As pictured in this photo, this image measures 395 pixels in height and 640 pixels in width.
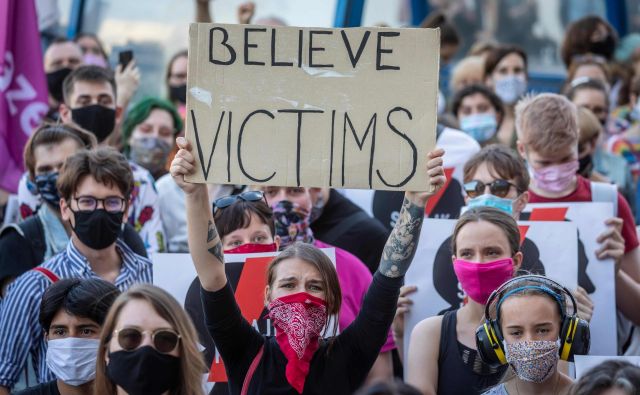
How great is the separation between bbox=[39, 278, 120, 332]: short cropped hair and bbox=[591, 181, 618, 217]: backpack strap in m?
2.49

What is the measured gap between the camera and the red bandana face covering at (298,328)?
462 centimetres

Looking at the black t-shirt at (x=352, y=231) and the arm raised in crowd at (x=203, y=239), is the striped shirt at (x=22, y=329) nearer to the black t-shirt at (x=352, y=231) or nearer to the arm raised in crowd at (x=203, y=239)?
the arm raised in crowd at (x=203, y=239)

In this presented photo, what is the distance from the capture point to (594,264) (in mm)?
5781

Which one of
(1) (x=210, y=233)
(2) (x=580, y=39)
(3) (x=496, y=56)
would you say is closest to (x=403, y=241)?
(1) (x=210, y=233)

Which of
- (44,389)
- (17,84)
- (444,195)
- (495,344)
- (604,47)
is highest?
(604,47)

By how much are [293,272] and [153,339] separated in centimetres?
68

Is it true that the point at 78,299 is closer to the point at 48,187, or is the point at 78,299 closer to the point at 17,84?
the point at 48,187

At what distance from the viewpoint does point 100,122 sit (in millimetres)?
7121

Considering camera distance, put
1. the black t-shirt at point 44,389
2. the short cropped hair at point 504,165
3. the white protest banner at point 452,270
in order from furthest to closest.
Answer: the short cropped hair at point 504,165, the white protest banner at point 452,270, the black t-shirt at point 44,389

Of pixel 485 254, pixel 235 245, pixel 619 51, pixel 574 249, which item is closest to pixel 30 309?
pixel 235 245

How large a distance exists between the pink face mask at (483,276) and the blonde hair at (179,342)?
1.25 metres

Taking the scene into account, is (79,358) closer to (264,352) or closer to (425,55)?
(264,352)

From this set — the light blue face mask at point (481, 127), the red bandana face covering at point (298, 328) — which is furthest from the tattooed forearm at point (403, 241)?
the light blue face mask at point (481, 127)

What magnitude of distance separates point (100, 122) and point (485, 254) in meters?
2.87
